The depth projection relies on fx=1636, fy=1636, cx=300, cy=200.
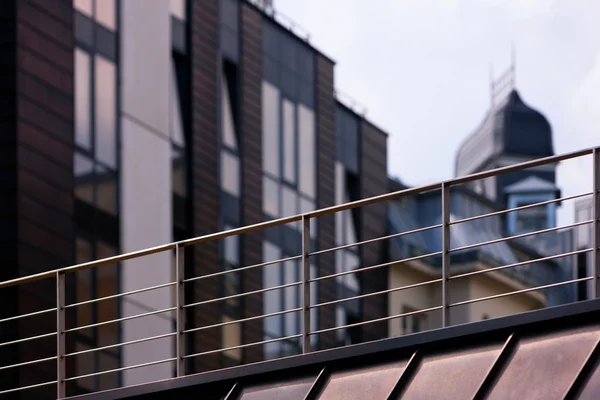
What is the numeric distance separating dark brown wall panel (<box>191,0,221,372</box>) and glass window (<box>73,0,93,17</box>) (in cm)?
488

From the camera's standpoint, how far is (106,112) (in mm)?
30250

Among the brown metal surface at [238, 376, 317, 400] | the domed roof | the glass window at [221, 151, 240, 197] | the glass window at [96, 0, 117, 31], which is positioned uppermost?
the domed roof

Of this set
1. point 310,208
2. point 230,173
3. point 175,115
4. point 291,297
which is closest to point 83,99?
point 175,115

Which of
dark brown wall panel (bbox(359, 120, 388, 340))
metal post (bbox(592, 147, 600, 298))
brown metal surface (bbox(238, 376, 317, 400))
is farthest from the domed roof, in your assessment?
metal post (bbox(592, 147, 600, 298))

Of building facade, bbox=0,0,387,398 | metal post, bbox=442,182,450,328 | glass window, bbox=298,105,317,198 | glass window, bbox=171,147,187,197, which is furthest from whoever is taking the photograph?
glass window, bbox=298,105,317,198

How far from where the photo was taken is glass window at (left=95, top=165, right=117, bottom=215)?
29.8 metres

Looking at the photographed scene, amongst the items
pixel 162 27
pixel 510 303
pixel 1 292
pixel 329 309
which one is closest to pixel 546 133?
pixel 510 303

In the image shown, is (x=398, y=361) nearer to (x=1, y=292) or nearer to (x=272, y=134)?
(x=1, y=292)

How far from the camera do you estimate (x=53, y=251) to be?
27891 mm

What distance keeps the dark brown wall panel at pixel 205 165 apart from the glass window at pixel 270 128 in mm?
2513

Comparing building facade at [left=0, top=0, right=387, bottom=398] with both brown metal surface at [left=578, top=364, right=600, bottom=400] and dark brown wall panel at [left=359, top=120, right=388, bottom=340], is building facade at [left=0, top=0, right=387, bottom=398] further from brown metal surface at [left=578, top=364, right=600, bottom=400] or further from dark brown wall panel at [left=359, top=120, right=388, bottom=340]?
brown metal surface at [left=578, top=364, right=600, bottom=400]

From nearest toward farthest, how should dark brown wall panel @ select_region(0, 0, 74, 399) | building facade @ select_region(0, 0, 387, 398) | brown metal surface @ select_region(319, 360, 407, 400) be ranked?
brown metal surface @ select_region(319, 360, 407, 400), dark brown wall panel @ select_region(0, 0, 74, 399), building facade @ select_region(0, 0, 387, 398)

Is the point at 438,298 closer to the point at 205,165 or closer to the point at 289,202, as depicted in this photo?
the point at 289,202

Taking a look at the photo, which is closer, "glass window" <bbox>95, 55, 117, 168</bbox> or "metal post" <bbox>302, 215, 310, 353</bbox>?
"metal post" <bbox>302, 215, 310, 353</bbox>
